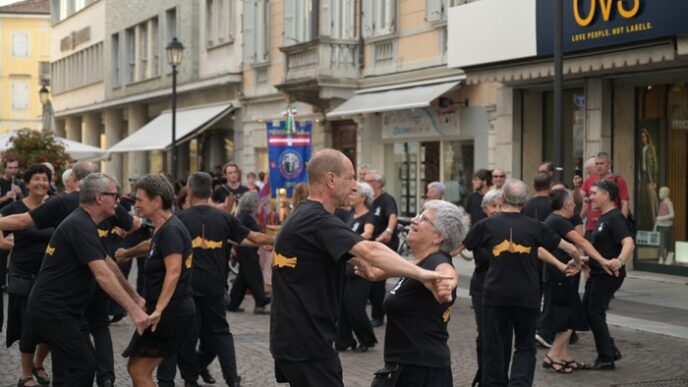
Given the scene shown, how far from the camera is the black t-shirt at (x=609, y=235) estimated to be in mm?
11297

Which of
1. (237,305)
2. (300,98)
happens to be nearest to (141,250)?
(237,305)

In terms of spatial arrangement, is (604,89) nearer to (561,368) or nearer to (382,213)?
(382,213)

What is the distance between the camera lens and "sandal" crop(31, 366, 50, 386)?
10320 millimetres

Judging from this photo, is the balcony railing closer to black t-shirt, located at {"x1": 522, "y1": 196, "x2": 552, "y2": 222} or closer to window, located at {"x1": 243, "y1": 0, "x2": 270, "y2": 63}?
window, located at {"x1": 243, "y1": 0, "x2": 270, "y2": 63}

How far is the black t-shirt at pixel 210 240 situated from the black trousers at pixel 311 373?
3833mm

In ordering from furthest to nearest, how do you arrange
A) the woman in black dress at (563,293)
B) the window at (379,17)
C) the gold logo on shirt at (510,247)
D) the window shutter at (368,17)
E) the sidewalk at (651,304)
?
the window shutter at (368,17), the window at (379,17), the sidewalk at (651,304), the woman in black dress at (563,293), the gold logo on shirt at (510,247)

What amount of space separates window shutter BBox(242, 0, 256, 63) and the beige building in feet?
2.71

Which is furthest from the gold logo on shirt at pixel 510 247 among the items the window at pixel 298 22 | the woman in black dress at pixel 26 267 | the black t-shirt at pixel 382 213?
the window at pixel 298 22

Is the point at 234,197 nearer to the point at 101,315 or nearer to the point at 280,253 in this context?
the point at 101,315

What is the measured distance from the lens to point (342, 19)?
28.8 meters

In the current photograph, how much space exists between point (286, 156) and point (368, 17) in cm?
507

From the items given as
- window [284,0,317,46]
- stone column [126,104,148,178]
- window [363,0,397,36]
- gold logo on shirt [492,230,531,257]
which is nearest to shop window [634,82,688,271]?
window [363,0,397,36]

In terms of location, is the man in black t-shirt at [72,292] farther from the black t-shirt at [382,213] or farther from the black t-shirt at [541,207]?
the black t-shirt at [382,213]

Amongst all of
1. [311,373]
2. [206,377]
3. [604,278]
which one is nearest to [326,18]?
[604,278]
